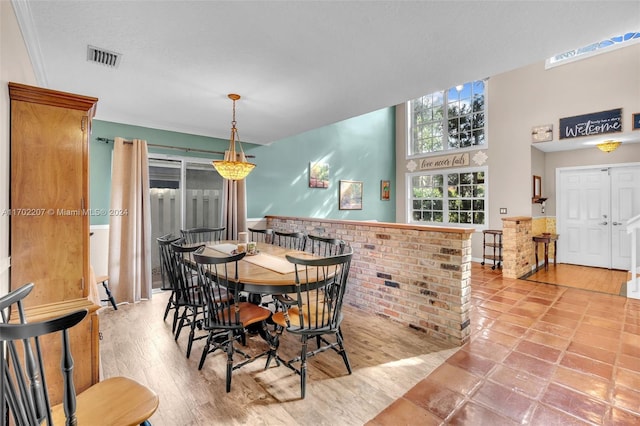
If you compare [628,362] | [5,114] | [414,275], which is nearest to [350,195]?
[414,275]

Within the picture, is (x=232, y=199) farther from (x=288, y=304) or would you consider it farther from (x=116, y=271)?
(x=288, y=304)

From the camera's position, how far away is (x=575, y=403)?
1873mm

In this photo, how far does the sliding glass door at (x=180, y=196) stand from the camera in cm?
430

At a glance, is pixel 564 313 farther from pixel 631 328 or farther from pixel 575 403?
pixel 575 403

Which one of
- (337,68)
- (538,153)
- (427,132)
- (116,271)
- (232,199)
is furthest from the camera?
(427,132)

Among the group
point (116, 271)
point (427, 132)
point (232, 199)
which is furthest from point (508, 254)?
point (116, 271)

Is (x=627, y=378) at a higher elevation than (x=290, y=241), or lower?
lower

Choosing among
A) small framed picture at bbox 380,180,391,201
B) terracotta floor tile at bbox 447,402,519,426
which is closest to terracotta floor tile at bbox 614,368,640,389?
terracotta floor tile at bbox 447,402,519,426

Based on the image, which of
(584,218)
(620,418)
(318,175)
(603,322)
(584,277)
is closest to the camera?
(620,418)

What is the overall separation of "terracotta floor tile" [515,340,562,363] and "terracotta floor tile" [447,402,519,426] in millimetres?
981

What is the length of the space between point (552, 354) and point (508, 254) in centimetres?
275

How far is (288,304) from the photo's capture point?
102 inches

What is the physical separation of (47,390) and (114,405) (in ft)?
0.96

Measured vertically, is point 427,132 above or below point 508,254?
above
